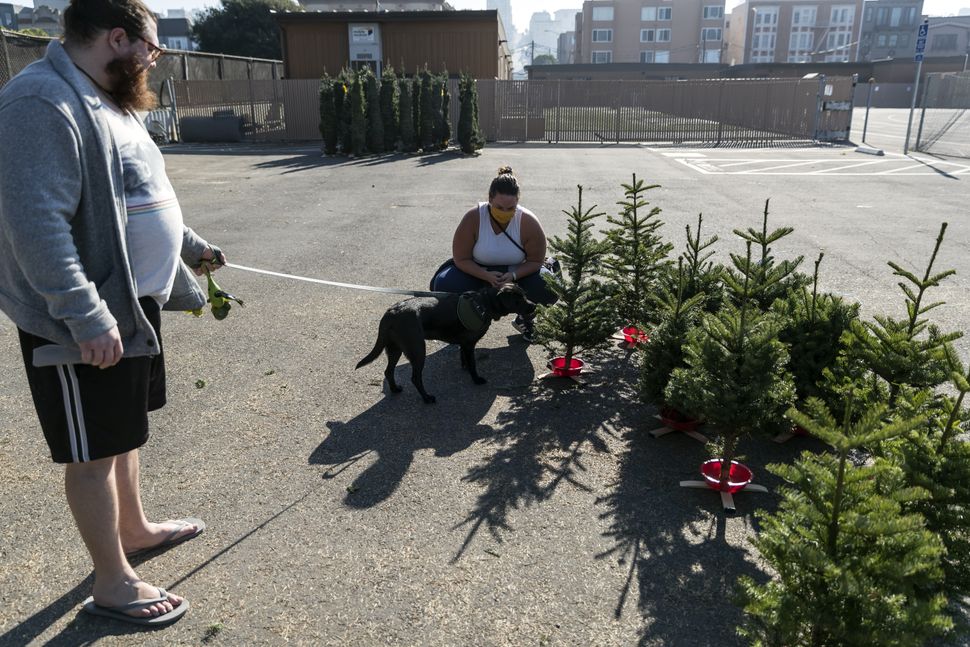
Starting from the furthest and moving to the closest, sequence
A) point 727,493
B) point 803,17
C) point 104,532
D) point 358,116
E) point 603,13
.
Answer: point 803,17 < point 603,13 < point 358,116 < point 727,493 < point 104,532

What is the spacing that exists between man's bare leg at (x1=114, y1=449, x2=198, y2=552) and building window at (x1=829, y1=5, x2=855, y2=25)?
117 meters

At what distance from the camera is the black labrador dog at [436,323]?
4223mm

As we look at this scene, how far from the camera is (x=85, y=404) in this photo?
2.22 meters

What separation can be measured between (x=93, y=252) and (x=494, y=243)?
3.49 m

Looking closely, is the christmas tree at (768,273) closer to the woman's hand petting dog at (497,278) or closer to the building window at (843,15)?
the woman's hand petting dog at (497,278)

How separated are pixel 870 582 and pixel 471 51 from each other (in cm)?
2898

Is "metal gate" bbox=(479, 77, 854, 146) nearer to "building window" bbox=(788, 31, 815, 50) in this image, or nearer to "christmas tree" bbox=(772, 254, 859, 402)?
"christmas tree" bbox=(772, 254, 859, 402)

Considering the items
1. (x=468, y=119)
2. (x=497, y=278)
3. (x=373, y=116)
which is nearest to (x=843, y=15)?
(x=468, y=119)

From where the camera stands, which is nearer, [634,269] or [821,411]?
[821,411]

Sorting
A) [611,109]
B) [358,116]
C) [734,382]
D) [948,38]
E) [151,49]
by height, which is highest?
[948,38]

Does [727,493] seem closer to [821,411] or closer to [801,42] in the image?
[821,411]

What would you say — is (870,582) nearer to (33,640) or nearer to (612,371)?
(33,640)

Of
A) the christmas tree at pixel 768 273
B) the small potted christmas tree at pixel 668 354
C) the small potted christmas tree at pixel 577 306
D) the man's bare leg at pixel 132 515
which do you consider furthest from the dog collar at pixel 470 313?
the man's bare leg at pixel 132 515

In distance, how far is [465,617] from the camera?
2.54 meters
